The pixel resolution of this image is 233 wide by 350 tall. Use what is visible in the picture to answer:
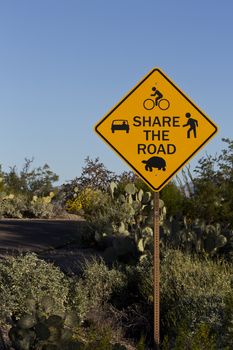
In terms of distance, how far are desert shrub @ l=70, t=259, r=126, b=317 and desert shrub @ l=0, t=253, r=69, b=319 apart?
0.33 meters

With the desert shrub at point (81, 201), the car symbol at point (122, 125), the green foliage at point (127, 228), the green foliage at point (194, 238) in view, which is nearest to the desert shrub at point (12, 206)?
the desert shrub at point (81, 201)

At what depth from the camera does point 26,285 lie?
31.8 feet

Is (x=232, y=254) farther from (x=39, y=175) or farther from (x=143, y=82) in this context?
(x=39, y=175)

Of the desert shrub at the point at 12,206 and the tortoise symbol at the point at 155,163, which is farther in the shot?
the desert shrub at the point at 12,206

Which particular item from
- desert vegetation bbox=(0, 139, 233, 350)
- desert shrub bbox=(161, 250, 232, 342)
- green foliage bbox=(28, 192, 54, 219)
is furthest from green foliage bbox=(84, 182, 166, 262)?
green foliage bbox=(28, 192, 54, 219)

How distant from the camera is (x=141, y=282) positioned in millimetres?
11570

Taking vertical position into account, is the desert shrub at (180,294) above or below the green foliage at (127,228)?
below

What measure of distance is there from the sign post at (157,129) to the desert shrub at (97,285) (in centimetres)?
171

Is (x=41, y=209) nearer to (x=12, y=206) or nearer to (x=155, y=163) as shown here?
(x=12, y=206)

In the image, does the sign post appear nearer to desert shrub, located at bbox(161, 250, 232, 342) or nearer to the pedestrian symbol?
the pedestrian symbol

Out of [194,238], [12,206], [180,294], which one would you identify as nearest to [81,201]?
[12,206]

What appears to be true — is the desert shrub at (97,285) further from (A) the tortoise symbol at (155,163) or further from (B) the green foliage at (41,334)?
(B) the green foliage at (41,334)

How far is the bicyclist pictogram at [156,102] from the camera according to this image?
977 centimetres

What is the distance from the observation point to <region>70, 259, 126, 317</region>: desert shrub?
10.4m
